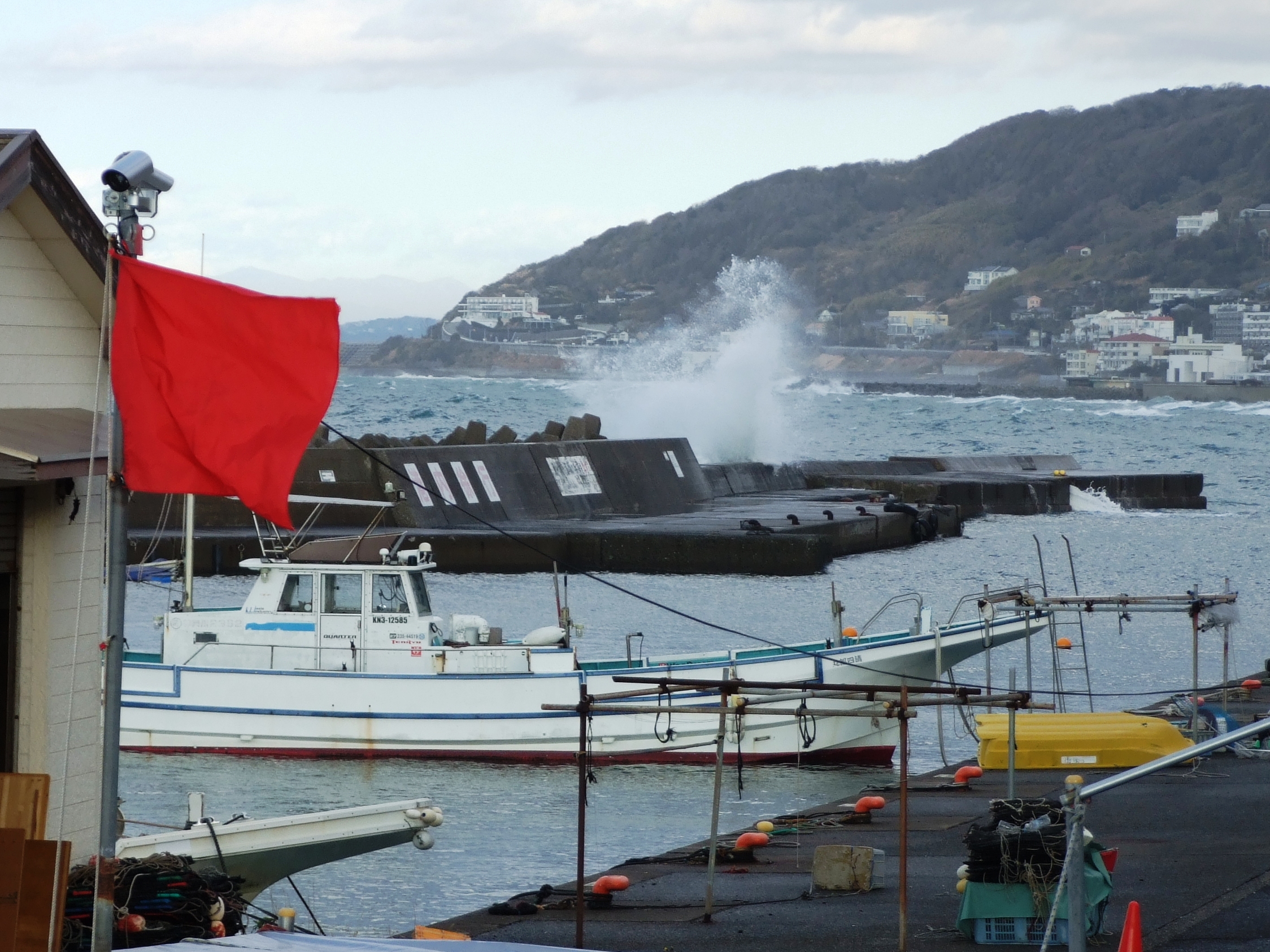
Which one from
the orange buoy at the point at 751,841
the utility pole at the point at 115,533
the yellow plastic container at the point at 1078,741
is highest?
the utility pole at the point at 115,533

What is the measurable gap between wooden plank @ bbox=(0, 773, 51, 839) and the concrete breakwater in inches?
1004

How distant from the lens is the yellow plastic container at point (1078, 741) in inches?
728

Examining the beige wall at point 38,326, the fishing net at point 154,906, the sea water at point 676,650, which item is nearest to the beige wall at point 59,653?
the fishing net at point 154,906

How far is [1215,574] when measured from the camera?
4825cm

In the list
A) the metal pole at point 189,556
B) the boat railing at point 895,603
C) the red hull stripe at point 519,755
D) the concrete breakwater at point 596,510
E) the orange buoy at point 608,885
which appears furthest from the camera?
the concrete breakwater at point 596,510

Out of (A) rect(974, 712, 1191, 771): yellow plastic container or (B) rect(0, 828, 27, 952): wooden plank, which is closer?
(B) rect(0, 828, 27, 952): wooden plank

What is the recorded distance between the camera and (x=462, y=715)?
21.9 meters

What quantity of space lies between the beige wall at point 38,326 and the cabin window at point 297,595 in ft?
38.8

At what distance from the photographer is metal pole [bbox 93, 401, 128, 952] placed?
23.5 ft

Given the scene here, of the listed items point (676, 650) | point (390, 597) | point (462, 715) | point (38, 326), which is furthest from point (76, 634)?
point (676, 650)

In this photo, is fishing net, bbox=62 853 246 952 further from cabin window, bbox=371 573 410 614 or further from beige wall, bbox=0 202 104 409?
cabin window, bbox=371 573 410 614

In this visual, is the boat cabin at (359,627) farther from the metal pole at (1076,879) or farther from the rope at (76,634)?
the metal pole at (1076,879)

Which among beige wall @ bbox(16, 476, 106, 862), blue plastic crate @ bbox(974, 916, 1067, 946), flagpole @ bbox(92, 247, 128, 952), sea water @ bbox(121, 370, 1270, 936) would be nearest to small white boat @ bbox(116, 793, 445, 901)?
sea water @ bbox(121, 370, 1270, 936)

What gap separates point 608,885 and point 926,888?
2.55m
